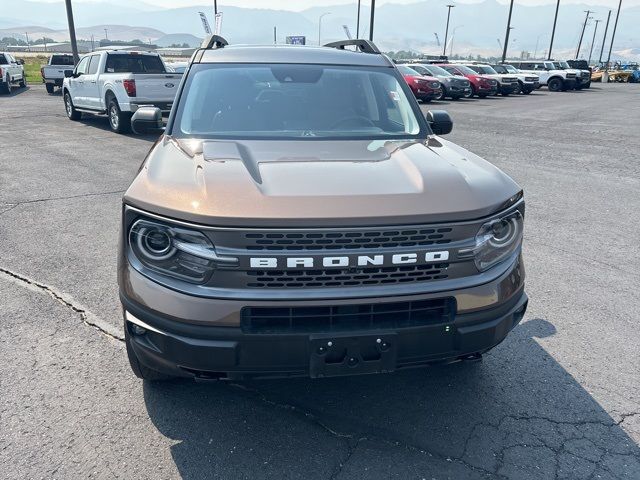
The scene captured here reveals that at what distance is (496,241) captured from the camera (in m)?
2.59

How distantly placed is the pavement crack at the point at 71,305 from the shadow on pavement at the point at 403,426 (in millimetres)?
829

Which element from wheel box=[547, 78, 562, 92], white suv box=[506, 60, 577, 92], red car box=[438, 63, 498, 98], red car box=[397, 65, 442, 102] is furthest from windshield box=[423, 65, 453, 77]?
wheel box=[547, 78, 562, 92]

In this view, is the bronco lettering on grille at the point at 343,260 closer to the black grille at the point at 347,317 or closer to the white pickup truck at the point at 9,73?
the black grille at the point at 347,317

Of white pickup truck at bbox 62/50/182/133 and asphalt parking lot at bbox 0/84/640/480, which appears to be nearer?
asphalt parking lot at bbox 0/84/640/480

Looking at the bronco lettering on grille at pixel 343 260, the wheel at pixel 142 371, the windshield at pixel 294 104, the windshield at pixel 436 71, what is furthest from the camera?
the windshield at pixel 436 71

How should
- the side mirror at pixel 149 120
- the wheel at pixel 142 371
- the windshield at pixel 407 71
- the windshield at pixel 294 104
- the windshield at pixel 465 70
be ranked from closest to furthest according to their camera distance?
the wheel at pixel 142 371 < the windshield at pixel 294 104 < the side mirror at pixel 149 120 < the windshield at pixel 407 71 < the windshield at pixel 465 70

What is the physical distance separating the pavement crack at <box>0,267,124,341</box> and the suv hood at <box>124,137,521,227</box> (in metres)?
1.35

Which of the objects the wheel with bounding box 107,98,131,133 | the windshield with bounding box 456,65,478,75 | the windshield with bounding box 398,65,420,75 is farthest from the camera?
the windshield with bounding box 456,65,478,75

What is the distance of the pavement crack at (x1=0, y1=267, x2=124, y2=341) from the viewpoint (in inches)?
147

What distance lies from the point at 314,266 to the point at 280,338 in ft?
1.11

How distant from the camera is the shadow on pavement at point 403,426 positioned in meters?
2.56

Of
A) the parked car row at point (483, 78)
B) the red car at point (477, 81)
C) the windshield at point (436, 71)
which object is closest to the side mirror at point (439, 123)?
the parked car row at point (483, 78)

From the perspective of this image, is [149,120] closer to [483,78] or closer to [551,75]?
[483,78]

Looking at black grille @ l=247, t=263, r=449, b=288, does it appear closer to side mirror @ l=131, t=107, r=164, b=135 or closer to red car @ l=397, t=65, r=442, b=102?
side mirror @ l=131, t=107, r=164, b=135
